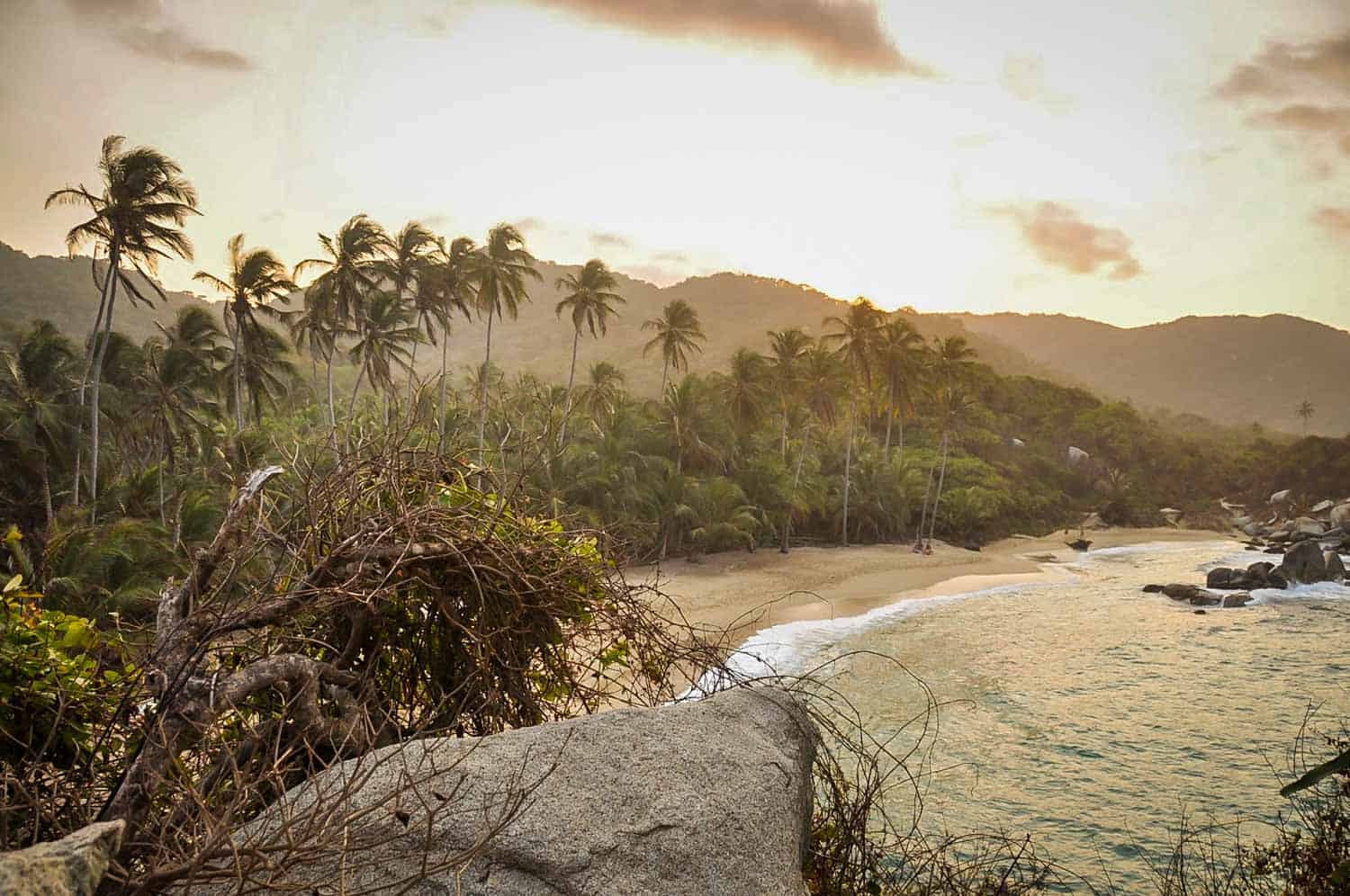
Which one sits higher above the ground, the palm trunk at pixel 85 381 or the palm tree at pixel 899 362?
the palm tree at pixel 899 362

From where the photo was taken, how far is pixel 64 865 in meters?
1.68

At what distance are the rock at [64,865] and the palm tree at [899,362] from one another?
151 ft

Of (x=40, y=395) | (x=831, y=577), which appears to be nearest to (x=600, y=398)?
(x=831, y=577)

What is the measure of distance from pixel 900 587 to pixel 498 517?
29974 millimetres

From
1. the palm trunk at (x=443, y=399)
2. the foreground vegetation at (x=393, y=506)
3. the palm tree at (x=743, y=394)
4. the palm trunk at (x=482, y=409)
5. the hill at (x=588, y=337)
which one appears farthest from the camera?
the hill at (x=588, y=337)

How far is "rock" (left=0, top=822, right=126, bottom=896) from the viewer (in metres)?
1.56

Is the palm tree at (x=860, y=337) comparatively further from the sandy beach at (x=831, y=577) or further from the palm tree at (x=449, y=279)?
the palm tree at (x=449, y=279)

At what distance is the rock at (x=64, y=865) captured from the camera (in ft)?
5.12

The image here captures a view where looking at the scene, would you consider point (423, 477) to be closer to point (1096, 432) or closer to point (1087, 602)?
point (1087, 602)

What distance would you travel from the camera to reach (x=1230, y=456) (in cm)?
7250

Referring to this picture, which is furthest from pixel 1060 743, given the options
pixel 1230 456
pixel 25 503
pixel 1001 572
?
pixel 1230 456

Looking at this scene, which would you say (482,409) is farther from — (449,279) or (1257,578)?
(1257,578)

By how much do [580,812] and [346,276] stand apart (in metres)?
34.0

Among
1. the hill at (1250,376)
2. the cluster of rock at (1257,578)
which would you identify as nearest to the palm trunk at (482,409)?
the cluster of rock at (1257,578)
